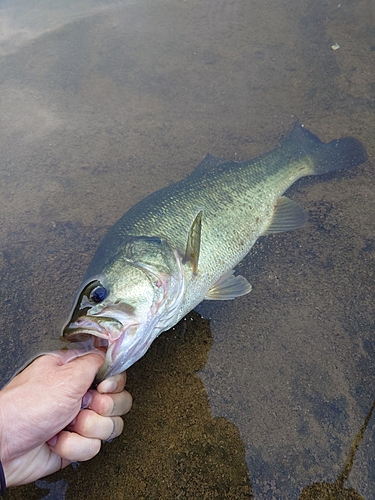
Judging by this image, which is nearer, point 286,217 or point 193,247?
point 193,247

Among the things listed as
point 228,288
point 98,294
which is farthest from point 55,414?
point 228,288

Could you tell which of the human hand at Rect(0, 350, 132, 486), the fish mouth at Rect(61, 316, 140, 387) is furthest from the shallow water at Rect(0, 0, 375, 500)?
the fish mouth at Rect(61, 316, 140, 387)

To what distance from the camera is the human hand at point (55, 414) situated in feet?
5.81

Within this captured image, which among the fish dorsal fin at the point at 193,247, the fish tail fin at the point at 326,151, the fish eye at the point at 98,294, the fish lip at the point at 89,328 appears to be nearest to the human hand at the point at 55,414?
the fish lip at the point at 89,328

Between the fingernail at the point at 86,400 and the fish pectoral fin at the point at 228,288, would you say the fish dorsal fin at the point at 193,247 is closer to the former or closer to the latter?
the fish pectoral fin at the point at 228,288

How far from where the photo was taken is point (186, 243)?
2.65 metres

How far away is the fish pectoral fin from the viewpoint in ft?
8.71

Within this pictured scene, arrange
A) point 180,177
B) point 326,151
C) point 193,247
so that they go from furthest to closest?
1. point 180,177
2. point 326,151
3. point 193,247

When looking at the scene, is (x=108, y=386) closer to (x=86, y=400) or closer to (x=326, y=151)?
(x=86, y=400)

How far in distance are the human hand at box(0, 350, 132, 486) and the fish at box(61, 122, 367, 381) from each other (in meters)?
0.14

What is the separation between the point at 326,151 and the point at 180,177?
4.51 feet

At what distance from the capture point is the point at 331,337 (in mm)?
2588

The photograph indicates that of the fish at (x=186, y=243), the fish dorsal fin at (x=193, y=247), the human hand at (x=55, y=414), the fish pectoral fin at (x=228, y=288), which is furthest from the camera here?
the fish pectoral fin at (x=228, y=288)

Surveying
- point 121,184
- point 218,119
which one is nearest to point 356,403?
point 121,184
